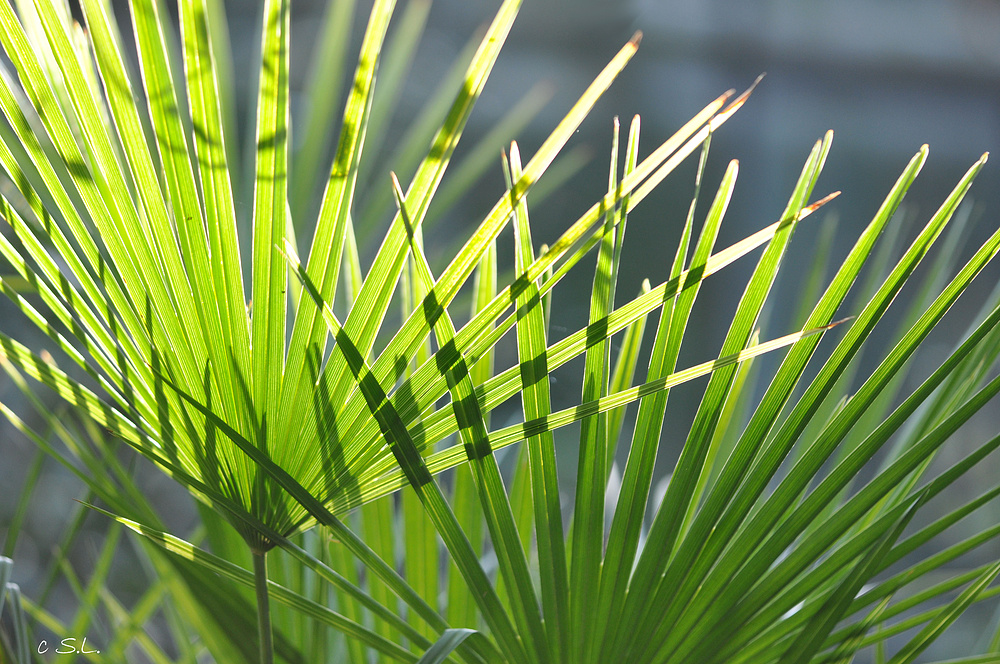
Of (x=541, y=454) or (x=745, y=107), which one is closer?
(x=541, y=454)

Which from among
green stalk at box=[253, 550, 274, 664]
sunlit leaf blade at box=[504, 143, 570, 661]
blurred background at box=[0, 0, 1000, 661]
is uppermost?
blurred background at box=[0, 0, 1000, 661]

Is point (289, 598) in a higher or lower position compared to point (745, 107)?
lower

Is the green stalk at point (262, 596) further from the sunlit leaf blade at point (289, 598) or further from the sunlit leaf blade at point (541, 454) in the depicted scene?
the sunlit leaf blade at point (541, 454)

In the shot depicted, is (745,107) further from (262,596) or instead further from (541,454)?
(262,596)

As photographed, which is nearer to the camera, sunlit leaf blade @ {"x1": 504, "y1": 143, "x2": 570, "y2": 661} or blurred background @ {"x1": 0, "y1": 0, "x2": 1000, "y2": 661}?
sunlit leaf blade @ {"x1": 504, "y1": 143, "x2": 570, "y2": 661}

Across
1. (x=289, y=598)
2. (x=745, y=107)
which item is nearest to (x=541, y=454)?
(x=289, y=598)

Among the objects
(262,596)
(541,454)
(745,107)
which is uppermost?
(745,107)

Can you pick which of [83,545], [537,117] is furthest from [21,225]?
Answer: [83,545]

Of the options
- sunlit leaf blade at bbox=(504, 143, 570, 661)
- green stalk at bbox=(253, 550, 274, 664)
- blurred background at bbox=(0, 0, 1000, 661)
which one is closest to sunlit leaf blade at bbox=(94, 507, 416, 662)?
green stalk at bbox=(253, 550, 274, 664)

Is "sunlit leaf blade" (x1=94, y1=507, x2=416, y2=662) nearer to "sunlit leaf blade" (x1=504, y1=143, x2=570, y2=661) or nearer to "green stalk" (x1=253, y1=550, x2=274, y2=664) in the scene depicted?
"green stalk" (x1=253, y1=550, x2=274, y2=664)
